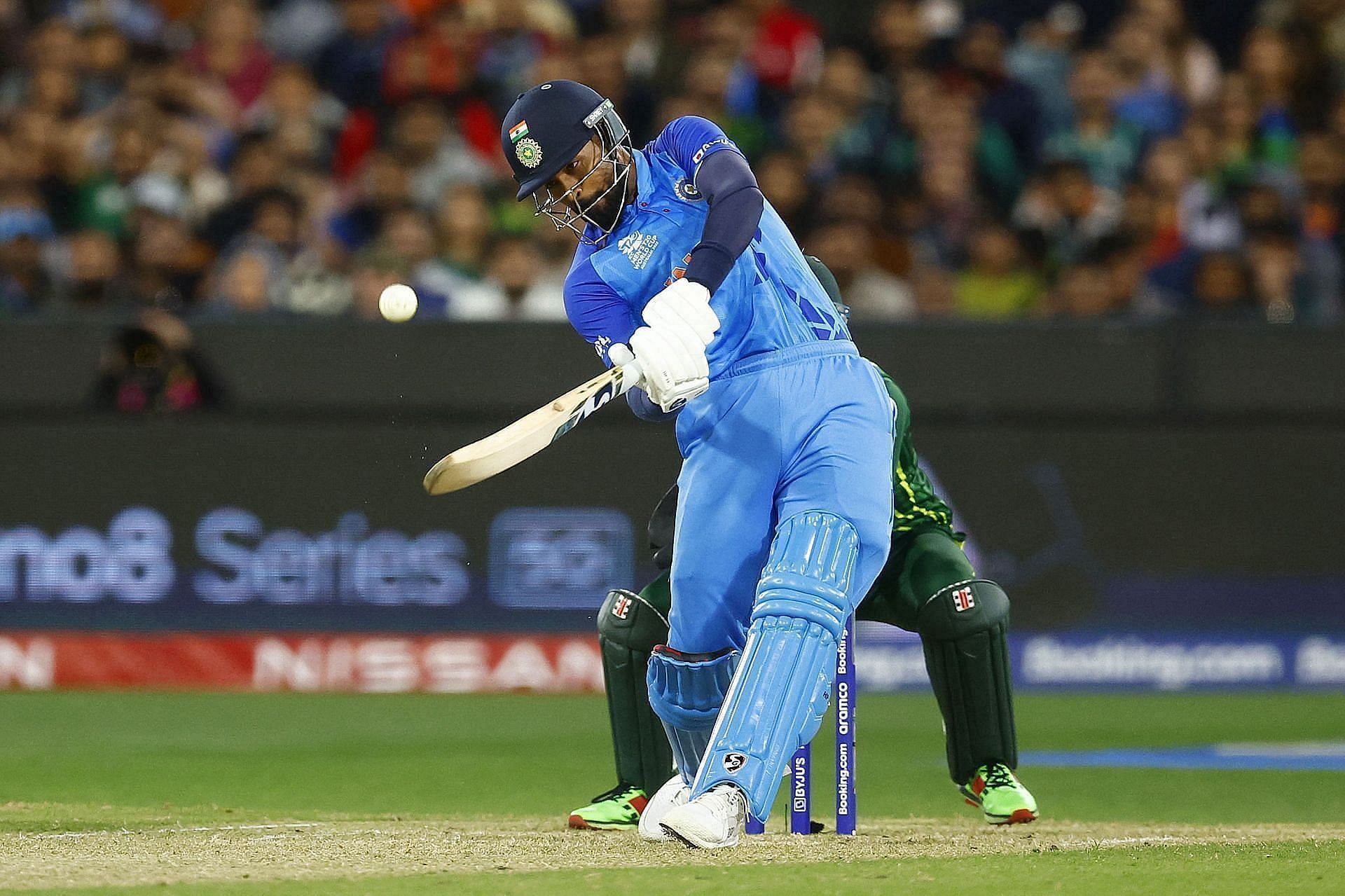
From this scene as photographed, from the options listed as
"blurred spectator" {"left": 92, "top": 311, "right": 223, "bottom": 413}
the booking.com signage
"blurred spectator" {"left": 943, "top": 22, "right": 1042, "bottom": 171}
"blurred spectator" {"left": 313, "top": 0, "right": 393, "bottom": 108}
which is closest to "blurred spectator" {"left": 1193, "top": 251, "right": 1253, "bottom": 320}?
"blurred spectator" {"left": 943, "top": 22, "right": 1042, "bottom": 171}

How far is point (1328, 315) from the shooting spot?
31.2 feet

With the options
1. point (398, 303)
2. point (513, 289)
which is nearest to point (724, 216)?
point (398, 303)

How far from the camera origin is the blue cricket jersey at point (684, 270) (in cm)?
470

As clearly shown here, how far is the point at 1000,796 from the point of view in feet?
17.3

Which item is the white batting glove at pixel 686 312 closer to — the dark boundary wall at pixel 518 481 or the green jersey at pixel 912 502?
the green jersey at pixel 912 502

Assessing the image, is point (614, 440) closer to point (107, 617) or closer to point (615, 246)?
point (107, 617)

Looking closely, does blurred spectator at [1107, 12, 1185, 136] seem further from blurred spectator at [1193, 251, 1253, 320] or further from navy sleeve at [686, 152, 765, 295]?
navy sleeve at [686, 152, 765, 295]

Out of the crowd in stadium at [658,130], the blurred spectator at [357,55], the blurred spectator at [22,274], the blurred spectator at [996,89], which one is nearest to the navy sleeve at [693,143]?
the crowd in stadium at [658,130]

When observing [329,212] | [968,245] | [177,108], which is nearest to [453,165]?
[329,212]

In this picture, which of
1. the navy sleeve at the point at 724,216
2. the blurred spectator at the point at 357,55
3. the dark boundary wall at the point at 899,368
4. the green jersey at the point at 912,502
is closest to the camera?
the navy sleeve at the point at 724,216

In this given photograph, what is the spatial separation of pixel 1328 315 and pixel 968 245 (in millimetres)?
1808

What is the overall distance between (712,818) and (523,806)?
2.25 metres

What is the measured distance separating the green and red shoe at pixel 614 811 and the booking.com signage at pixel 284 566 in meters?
3.61

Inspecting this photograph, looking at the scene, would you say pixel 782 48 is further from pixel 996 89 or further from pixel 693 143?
pixel 693 143
